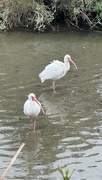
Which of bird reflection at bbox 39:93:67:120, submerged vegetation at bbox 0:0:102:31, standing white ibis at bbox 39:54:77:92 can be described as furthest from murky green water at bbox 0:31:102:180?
submerged vegetation at bbox 0:0:102:31

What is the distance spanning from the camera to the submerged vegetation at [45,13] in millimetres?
15641

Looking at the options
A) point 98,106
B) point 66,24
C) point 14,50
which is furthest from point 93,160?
point 66,24

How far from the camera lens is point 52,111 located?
8.90m

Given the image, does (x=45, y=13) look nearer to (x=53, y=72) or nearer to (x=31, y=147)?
(x=53, y=72)

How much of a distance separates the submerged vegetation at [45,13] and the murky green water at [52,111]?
121 cm

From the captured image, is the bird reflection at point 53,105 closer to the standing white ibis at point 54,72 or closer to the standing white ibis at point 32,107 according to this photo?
the standing white ibis at point 54,72

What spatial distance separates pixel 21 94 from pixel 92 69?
2.68 m

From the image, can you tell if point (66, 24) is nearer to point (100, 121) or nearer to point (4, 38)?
point (4, 38)

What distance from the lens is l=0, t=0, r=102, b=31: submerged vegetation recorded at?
15641 mm

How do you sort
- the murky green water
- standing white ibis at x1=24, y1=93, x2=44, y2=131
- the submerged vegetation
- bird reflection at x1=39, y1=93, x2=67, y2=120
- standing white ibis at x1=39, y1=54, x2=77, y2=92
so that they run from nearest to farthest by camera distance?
the murky green water → standing white ibis at x1=24, y1=93, x2=44, y2=131 → bird reflection at x1=39, y1=93, x2=67, y2=120 → standing white ibis at x1=39, y1=54, x2=77, y2=92 → the submerged vegetation

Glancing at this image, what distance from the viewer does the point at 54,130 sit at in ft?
25.5

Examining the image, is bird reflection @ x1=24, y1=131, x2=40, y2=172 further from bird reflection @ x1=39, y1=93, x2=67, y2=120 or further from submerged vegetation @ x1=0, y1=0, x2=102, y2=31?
submerged vegetation @ x1=0, y1=0, x2=102, y2=31

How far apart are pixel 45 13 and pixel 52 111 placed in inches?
294

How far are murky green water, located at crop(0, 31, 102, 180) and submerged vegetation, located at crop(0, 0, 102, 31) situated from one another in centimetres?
121
